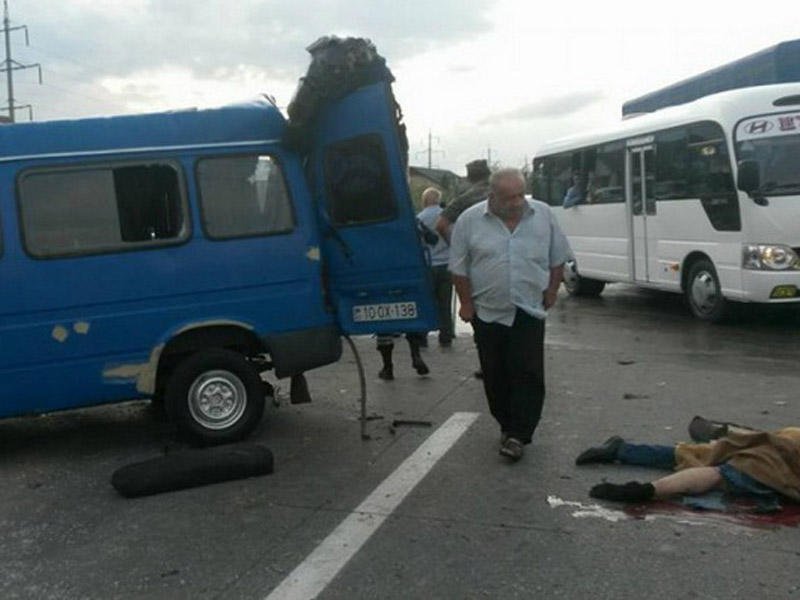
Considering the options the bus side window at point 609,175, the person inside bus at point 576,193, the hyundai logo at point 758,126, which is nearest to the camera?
the hyundai logo at point 758,126

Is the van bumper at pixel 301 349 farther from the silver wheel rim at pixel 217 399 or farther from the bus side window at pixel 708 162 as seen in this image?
the bus side window at pixel 708 162

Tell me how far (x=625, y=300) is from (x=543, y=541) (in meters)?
11.6

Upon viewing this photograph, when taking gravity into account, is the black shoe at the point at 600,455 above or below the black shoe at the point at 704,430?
below

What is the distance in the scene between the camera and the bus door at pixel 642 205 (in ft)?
43.9

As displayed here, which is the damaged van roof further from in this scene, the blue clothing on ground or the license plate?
the blue clothing on ground

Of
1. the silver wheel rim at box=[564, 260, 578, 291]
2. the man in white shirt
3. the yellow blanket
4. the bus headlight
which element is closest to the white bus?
the bus headlight

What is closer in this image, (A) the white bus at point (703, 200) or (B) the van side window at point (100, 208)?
(B) the van side window at point (100, 208)

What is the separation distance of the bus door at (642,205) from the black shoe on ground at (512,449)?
793 centimetres

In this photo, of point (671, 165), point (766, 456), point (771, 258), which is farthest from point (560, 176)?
point (766, 456)

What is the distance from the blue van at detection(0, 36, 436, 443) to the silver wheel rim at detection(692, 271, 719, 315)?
648 cm

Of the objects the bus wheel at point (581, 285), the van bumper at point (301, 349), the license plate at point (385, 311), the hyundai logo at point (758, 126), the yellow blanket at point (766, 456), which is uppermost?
the hyundai logo at point (758, 126)

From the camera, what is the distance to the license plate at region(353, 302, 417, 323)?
6773 mm

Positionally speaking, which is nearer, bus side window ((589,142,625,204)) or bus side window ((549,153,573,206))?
bus side window ((589,142,625,204))

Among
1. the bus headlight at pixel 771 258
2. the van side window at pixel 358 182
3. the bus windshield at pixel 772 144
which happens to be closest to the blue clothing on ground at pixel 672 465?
the van side window at pixel 358 182
